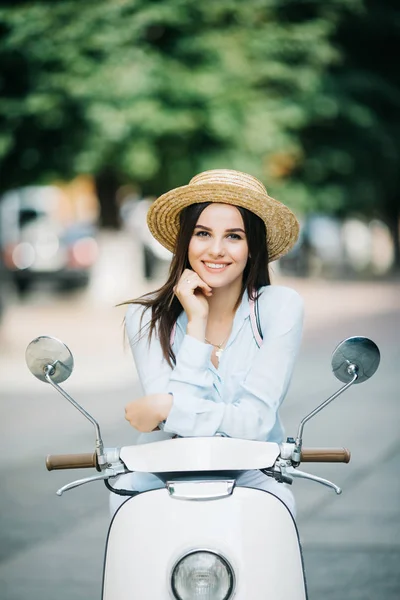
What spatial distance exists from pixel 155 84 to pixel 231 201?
16728 millimetres

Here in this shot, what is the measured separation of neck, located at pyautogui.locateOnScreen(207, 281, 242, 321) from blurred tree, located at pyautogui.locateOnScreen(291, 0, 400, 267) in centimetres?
2109

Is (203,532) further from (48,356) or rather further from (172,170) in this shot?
(172,170)

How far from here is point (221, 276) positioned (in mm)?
3289

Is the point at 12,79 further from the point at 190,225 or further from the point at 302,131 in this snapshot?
the point at 190,225

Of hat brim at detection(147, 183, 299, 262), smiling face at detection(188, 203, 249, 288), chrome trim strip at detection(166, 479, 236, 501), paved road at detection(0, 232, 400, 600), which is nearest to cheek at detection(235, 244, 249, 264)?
smiling face at detection(188, 203, 249, 288)

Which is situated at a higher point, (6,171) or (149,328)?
(6,171)

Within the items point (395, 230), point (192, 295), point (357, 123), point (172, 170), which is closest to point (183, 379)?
point (192, 295)

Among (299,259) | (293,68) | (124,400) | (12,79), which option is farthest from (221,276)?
(299,259)

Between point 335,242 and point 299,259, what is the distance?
1.46 meters

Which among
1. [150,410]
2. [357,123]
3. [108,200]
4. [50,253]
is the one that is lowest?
[150,410]

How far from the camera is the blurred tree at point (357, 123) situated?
24984 mm

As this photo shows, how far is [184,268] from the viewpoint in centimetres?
341

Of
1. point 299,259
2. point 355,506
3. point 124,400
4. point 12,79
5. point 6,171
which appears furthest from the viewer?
point 299,259

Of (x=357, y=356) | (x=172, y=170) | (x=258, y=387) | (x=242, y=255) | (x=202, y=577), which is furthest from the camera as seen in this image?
(x=172, y=170)
